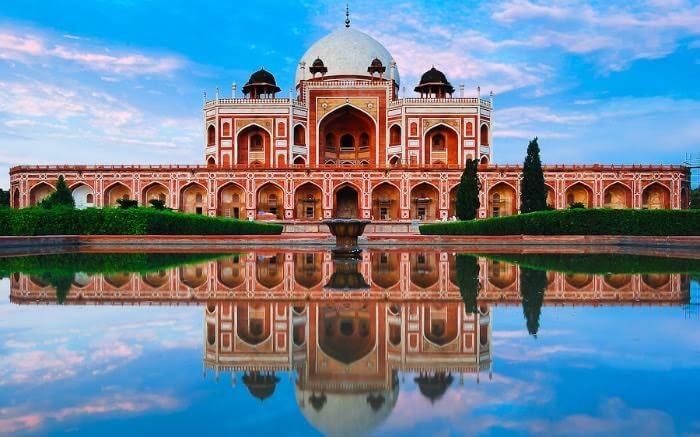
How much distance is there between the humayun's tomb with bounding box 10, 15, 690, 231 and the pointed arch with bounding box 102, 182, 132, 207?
6 cm

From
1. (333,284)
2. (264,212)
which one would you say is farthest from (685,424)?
(264,212)

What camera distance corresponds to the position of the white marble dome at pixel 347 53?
36.4 metres

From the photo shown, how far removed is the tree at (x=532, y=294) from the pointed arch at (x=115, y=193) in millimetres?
25359

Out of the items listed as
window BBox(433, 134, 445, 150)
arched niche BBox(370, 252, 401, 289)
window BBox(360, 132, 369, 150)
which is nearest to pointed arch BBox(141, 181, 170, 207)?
window BBox(360, 132, 369, 150)

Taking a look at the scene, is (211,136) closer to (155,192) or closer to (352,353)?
(155,192)

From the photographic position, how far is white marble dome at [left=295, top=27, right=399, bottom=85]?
36.4 meters

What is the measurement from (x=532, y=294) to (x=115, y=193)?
2787cm

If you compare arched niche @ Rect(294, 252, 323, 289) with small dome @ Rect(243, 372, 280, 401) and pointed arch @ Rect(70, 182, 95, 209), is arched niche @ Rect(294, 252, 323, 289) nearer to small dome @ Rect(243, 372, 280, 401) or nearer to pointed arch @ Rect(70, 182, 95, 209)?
small dome @ Rect(243, 372, 280, 401)

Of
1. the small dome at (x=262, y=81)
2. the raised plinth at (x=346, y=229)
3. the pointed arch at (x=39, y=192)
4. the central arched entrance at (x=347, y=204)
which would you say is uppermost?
the small dome at (x=262, y=81)

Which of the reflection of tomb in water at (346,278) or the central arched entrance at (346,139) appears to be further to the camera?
the central arched entrance at (346,139)

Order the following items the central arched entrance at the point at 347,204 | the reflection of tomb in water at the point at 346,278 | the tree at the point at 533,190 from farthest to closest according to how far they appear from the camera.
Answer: the central arched entrance at the point at 347,204 < the tree at the point at 533,190 < the reflection of tomb in water at the point at 346,278

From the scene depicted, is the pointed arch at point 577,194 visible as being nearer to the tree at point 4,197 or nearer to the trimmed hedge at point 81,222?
the trimmed hedge at point 81,222

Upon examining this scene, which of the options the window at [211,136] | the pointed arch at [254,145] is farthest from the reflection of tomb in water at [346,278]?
the window at [211,136]

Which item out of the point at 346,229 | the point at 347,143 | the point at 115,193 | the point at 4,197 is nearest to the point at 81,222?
the point at 346,229
